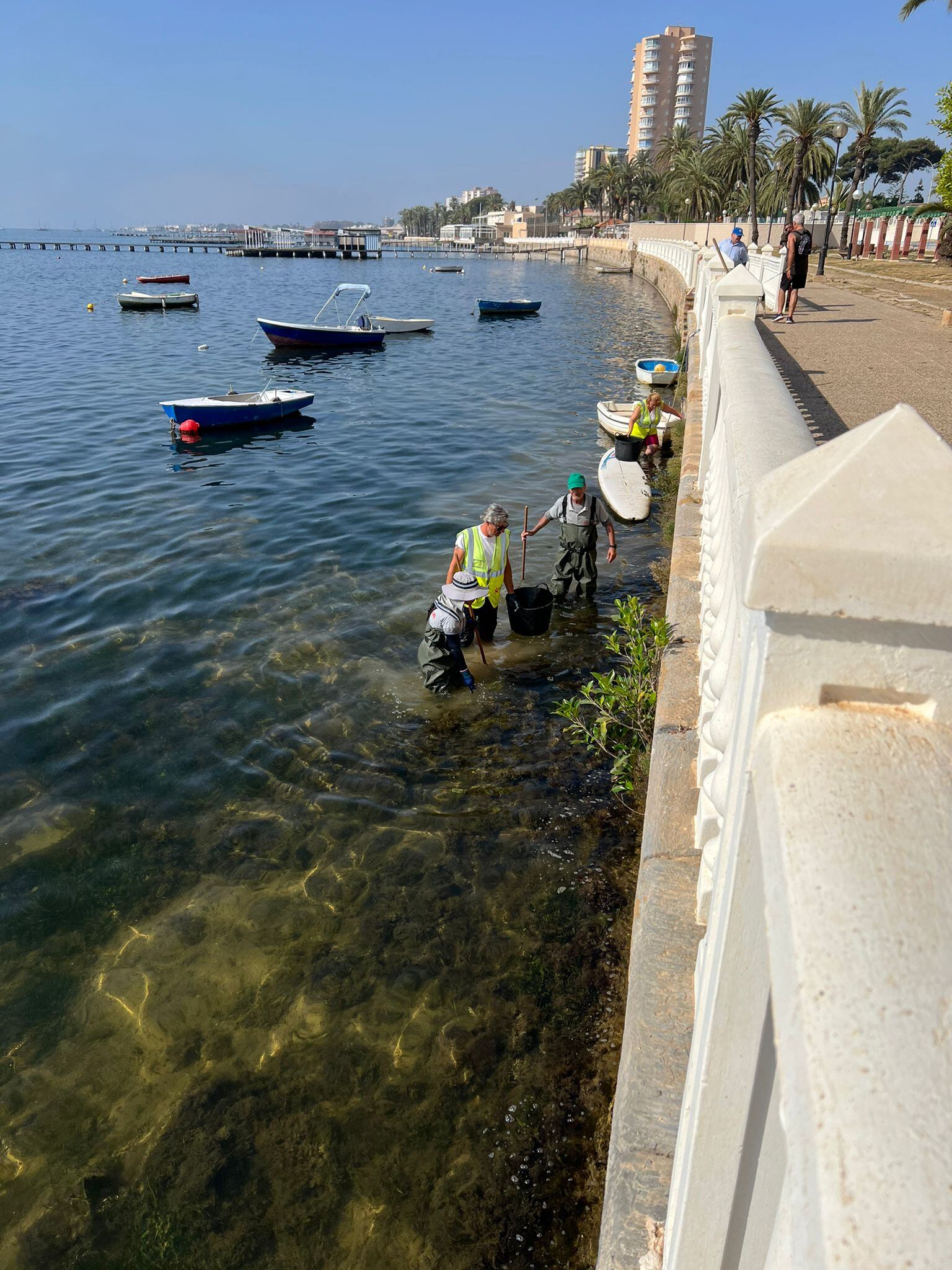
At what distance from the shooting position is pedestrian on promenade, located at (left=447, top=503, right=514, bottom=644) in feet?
28.9

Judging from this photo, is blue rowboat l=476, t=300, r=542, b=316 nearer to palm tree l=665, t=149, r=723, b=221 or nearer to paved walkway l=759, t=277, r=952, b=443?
paved walkway l=759, t=277, r=952, b=443

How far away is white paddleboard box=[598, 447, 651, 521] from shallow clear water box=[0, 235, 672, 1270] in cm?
40

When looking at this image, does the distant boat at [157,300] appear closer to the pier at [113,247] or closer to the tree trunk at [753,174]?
the tree trunk at [753,174]

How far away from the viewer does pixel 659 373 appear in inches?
832

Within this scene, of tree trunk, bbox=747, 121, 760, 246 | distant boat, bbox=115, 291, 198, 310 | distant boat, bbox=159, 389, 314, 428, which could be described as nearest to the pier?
distant boat, bbox=115, 291, 198, 310

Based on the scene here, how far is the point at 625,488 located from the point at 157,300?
43.8 m

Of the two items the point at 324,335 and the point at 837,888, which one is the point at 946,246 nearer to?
the point at 324,335

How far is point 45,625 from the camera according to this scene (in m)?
10.4

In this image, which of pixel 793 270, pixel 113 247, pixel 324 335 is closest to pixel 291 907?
pixel 793 270

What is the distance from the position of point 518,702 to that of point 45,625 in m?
Answer: 6.10

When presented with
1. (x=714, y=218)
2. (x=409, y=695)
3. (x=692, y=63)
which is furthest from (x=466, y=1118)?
(x=692, y=63)

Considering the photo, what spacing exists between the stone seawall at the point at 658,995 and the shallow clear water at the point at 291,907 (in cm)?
96

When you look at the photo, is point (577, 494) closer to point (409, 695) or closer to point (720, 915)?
point (409, 695)

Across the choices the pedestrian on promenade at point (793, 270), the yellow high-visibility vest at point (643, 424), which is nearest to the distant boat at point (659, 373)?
the pedestrian on promenade at point (793, 270)
